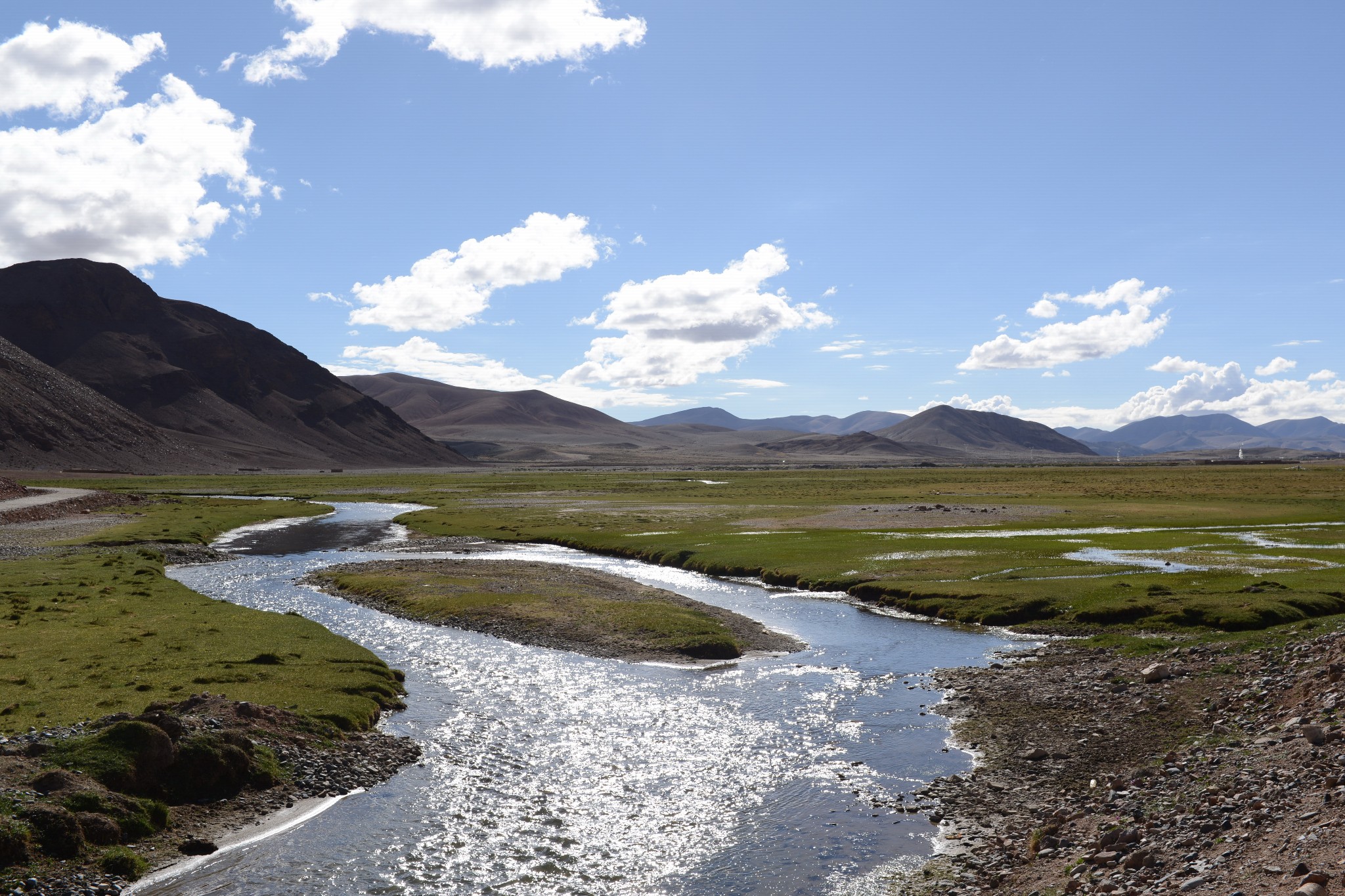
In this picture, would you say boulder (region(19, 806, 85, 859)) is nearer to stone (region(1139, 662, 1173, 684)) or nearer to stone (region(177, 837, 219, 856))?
stone (region(177, 837, 219, 856))

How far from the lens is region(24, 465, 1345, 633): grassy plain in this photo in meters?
38.5

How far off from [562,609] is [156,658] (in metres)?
16.5

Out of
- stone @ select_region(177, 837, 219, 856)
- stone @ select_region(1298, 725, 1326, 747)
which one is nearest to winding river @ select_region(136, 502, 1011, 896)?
stone @ select_region(177, 837, 219, 856)

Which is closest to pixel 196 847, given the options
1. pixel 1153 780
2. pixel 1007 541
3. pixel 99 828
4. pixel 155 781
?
pixel 99 828

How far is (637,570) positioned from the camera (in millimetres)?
56188

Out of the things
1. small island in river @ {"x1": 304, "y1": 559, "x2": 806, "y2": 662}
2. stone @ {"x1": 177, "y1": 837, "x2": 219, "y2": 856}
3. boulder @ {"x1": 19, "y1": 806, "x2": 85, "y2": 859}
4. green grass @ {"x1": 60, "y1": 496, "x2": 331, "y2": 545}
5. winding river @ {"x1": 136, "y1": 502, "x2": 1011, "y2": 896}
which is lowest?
winding river @ {"x1": 136, "y1": 502, "x2": 1011, "y2": 896}

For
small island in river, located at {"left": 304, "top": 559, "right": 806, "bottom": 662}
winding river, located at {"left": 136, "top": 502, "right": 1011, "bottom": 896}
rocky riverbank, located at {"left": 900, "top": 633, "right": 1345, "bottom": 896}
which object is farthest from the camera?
small island in river, located at {"left": 304, "top": 559, "right": 806, "bottom": 662}

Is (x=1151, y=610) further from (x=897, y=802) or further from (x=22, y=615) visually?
(x=22, y=615)

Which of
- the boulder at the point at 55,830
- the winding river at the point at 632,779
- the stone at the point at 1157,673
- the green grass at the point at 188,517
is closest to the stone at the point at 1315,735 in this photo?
the winding river at the point at 632,779

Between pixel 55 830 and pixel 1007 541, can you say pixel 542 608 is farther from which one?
pixel 1007 541

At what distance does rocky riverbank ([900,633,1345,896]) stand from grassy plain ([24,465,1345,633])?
11446mm

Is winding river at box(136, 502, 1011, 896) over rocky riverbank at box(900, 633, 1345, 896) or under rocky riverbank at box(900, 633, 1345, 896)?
under

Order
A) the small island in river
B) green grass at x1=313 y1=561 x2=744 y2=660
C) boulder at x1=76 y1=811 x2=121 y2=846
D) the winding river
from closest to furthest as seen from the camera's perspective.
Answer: boulder at x1=76 y1=811 x2=121 y2=846
the winding river
the small island in river
green grass at x1=313 y1=561 x2=744 y2=660

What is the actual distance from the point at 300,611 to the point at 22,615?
10663 mm
